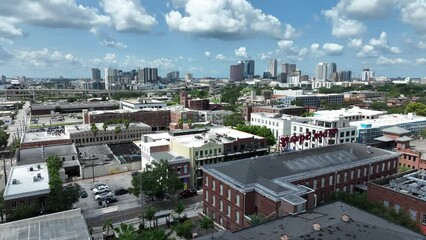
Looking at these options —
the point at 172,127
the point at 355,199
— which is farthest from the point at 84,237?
the point at 172,127

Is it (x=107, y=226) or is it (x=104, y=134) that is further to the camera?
(x=104, y=134)

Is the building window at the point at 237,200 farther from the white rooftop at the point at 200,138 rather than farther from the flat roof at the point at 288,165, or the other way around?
A: the white rooftop at the point at 200,138

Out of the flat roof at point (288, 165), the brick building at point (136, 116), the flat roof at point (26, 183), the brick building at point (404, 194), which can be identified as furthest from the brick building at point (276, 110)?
the flat roof at point (26, 183)

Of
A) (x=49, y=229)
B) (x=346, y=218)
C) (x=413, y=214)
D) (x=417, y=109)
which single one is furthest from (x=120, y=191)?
(x=417, y=109)

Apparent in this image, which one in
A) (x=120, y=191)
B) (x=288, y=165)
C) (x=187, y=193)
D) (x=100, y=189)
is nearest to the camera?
(x=288, y=165)

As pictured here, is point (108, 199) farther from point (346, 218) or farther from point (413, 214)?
point (413, 214)
